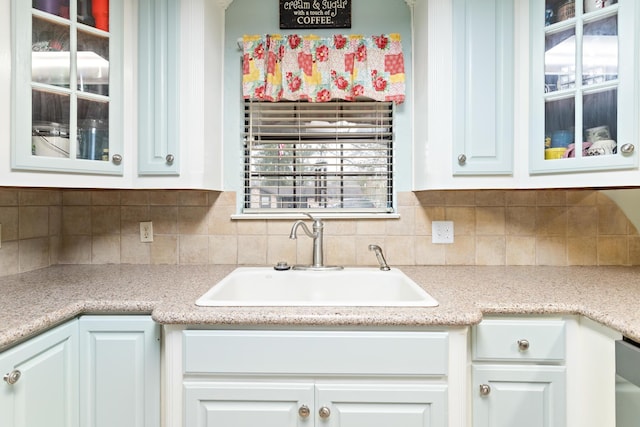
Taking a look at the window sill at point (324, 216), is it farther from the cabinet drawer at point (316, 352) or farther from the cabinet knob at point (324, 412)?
the cabinet knob at point (324, 412)

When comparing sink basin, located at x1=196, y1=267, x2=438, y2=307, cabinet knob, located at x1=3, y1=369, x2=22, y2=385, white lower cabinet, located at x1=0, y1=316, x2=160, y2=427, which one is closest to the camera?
cabinet knob, located at x1=3, y1=369, x2=22, y2=385

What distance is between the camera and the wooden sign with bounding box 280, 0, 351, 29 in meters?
1.75

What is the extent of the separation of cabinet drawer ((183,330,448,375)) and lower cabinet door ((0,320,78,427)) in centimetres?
39

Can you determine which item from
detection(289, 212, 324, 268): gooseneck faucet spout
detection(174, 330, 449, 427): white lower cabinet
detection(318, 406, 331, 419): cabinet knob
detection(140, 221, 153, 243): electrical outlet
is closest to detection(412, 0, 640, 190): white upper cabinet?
detection(289, 212, 324, 268): gooseneck faucet spout

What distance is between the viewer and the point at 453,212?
1.75m

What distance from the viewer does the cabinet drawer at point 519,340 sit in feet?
3.54

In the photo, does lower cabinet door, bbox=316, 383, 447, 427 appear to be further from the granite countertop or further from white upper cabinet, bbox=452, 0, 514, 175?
white upper cabinet, bbox=452, 0, 514, 175

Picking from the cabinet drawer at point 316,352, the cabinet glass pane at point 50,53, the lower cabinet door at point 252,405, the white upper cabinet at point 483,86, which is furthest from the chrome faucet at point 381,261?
the cabinet glass pane at point 50,53

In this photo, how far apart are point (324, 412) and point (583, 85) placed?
1.47 meters

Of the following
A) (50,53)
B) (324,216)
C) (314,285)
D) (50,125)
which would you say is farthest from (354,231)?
(50,53)

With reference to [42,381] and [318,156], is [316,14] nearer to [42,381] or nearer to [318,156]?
[318,156]

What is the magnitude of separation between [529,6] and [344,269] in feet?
4.42

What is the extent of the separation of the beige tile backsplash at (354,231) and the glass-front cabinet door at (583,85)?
0.42 metres

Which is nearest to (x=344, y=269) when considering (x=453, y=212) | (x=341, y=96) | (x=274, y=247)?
(x=274, y=247)
